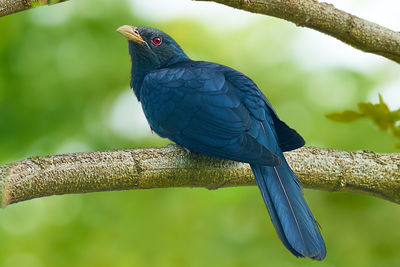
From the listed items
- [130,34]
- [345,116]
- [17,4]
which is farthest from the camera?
[130,34]

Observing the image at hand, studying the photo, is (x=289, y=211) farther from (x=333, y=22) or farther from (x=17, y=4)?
(x=17, y=4)

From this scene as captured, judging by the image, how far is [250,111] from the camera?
10.7ft

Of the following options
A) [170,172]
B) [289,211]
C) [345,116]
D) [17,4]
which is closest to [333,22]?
[345,116]

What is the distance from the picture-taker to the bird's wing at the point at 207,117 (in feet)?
9.68

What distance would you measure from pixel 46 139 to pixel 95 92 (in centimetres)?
77

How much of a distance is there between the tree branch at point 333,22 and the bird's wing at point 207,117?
2.11ft

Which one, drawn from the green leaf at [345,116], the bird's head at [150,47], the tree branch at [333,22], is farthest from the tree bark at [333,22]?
the bird's head at [150,47]

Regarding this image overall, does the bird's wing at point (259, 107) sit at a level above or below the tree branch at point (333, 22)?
below

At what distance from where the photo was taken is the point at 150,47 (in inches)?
161

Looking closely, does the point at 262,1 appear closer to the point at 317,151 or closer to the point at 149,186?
the point at 317,151

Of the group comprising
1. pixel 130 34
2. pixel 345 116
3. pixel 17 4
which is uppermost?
pixel 17 4

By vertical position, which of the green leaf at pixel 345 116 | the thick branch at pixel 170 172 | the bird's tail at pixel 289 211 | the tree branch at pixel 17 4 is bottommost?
the bird's tail at pixel 289 211

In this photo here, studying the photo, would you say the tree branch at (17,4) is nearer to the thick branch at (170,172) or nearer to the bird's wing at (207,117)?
the thick branch at (170,172)

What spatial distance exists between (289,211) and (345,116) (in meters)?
0.59
